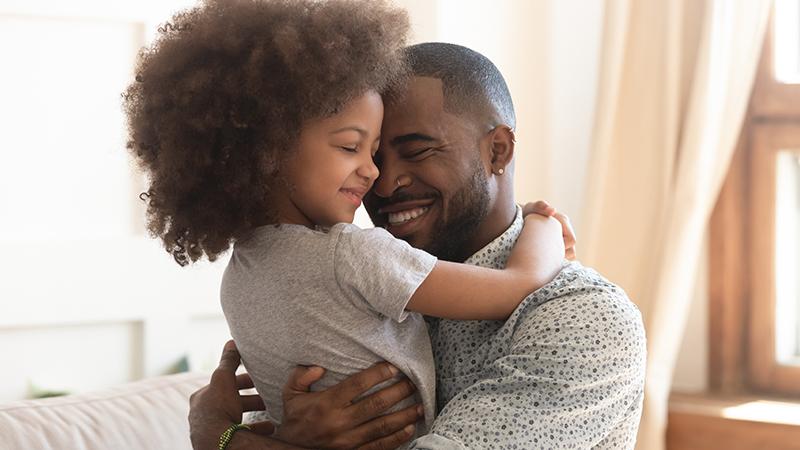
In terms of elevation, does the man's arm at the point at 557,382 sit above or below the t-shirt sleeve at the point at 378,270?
below

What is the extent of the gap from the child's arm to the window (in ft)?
5.26

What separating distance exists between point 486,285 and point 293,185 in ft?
0.89

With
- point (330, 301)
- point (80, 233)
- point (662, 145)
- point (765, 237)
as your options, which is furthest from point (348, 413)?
point (765, 237)

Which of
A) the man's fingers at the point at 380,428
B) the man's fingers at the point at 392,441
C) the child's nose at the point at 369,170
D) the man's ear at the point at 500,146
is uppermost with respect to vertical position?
the man's ear at the point at 500,146

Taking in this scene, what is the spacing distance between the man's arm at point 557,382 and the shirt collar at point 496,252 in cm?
15

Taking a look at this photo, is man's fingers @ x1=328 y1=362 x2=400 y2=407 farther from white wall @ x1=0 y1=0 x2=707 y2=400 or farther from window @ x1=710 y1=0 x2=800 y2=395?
window @ x1=710 y1=0 x2=800 y2=395

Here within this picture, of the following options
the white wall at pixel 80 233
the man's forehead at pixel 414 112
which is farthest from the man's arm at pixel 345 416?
the white wall at pixel 80 233

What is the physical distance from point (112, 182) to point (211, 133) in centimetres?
126

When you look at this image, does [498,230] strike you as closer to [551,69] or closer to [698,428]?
[698,428]

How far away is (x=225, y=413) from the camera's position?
1.59 metres

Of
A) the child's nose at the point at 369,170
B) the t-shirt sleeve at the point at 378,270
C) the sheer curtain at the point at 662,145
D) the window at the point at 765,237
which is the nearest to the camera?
the t-shirt sleeve at the point at 378,270

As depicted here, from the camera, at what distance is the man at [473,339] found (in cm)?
136

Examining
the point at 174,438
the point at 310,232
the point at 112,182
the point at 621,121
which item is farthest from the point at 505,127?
the point at 621,121

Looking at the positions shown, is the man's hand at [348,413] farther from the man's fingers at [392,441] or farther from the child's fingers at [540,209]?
the child's fingers at [540,209]
